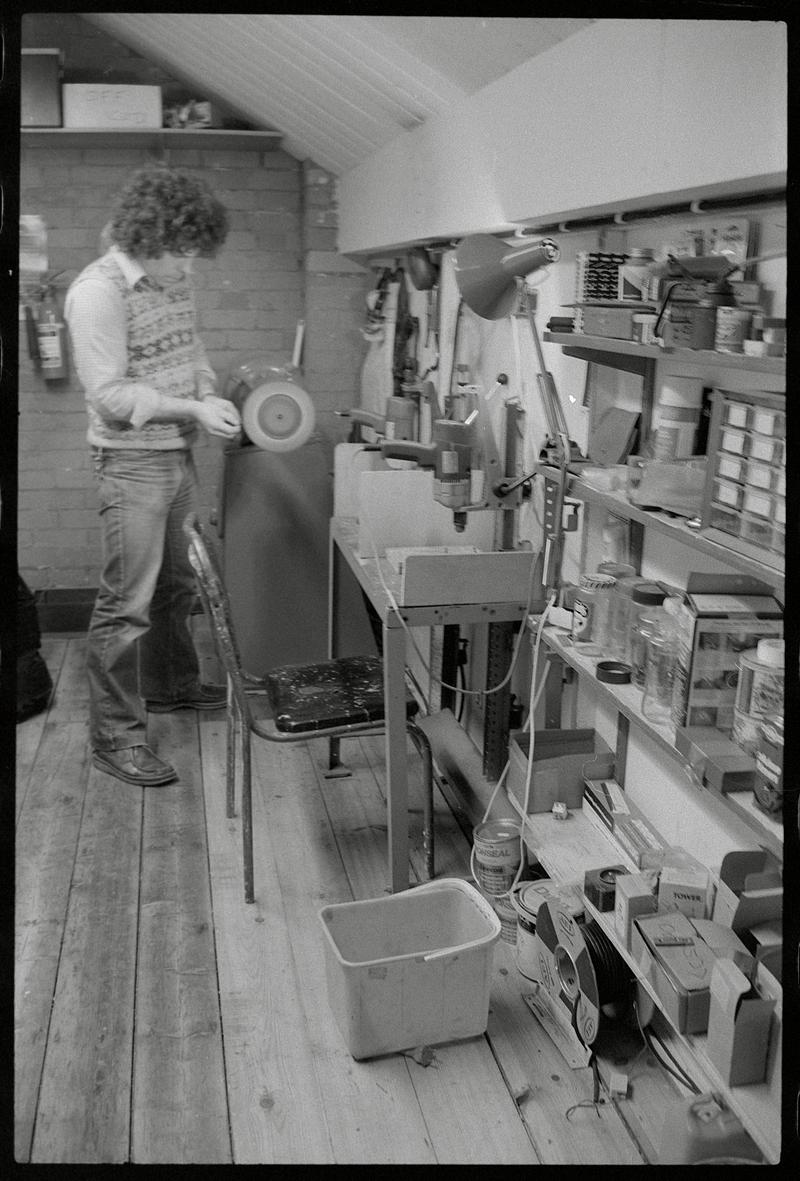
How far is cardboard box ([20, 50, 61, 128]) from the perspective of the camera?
4090mm

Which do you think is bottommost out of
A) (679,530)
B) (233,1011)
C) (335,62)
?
(233,1011)

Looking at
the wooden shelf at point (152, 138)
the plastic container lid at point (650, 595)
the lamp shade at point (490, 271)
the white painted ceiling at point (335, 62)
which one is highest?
the wooden shelf at point (152, 138)

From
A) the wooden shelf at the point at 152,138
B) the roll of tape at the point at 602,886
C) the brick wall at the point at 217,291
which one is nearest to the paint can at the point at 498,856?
the roll of tape at the point at 602,886

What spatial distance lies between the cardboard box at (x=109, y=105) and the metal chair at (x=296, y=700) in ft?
6.91

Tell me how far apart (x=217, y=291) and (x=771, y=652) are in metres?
3.54

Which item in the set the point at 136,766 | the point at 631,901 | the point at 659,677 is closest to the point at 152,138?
the point at 136,766

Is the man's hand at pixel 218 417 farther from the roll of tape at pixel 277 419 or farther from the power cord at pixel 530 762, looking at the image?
the power cord at pixel 530 762

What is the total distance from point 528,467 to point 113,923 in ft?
4.64

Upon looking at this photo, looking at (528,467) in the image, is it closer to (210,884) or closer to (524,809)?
(524,809)

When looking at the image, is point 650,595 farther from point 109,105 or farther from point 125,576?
point 109,105

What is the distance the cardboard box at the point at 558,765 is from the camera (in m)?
2.40

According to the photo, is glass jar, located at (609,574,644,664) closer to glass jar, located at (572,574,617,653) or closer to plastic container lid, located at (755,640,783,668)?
glass jar, located at (572,574,617,653)

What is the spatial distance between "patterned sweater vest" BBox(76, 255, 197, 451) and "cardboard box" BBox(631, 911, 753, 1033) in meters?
2.04

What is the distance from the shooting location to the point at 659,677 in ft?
6.36
